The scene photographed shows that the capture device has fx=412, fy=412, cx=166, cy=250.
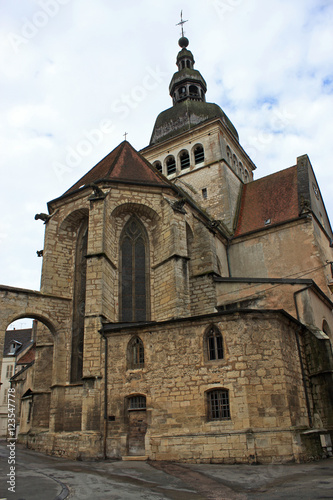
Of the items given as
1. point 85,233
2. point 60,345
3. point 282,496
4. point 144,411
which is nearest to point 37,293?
point 60,345

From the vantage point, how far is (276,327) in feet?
37.6

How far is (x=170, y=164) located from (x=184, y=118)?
3555mm

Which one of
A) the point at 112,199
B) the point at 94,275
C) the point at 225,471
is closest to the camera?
the point at 225,471

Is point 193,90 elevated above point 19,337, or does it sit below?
above

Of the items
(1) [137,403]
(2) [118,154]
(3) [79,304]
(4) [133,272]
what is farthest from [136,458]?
(2) [118,154]

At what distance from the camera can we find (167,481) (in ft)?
26.1

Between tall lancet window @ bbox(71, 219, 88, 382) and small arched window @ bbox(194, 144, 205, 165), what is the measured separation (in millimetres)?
13338

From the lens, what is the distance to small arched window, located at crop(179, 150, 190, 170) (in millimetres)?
28938

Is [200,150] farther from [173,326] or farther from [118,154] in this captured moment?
[173,326]

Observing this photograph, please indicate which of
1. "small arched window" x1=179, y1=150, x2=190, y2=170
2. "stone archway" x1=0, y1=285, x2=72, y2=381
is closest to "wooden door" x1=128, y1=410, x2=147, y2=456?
"stone archway" x1=0, y1=285, x2=72, y2=381

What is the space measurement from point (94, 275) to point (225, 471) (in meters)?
7.55

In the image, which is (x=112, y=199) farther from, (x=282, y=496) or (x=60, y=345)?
(x=282, y=496)

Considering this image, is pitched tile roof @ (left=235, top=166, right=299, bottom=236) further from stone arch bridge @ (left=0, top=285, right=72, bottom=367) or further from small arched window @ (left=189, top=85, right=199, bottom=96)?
stone arch bridge @ (left=0, top=285, right=72, bottom=367)

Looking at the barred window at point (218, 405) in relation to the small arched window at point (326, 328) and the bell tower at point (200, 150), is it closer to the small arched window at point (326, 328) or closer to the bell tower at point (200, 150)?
the small arched window at point (326, 328)
